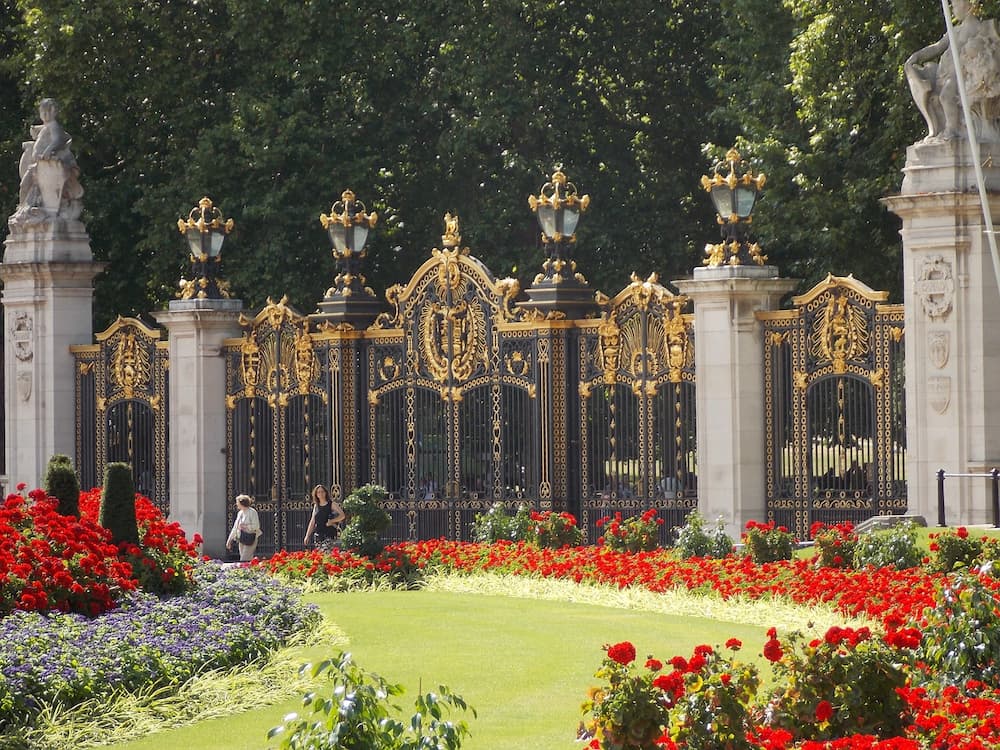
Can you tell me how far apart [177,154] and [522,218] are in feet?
16.5

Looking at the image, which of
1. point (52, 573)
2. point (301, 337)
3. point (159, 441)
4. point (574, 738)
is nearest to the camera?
point (574, 738)

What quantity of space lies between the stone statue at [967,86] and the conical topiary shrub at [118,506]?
8.01 meters

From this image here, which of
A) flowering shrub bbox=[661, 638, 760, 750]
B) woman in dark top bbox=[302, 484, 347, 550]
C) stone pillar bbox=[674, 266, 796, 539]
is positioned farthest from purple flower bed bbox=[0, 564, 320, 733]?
woman in dark top bbox=[302, 484, 347, 550]

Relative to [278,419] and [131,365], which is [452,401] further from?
[131,365]

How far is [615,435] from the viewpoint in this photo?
2023 cm

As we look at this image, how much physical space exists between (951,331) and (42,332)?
1247cm

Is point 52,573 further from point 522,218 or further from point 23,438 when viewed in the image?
point 522,218

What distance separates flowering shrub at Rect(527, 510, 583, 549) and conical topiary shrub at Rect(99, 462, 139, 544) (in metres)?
5.69

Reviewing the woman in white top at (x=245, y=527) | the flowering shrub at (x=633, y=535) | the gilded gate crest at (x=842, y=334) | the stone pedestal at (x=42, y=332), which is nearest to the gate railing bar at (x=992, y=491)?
the gilded gate crest at (x=842, y=334)

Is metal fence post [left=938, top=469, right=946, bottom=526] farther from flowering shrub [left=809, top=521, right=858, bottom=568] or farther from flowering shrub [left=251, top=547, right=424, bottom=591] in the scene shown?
flowering shrub [left=251, top=547, right=424, bottom=591]

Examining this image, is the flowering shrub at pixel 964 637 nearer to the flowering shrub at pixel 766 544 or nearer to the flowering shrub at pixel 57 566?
the flowering shrub at pixel 57 566

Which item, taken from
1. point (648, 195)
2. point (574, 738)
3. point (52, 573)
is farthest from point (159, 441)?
point (574, 738)

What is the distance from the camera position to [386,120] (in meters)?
27.7

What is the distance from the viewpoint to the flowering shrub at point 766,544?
54.0ft
